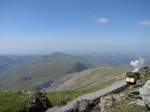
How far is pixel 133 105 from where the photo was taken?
1928 cm

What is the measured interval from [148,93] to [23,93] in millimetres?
23042

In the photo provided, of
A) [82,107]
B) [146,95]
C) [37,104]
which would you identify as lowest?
[82,107]

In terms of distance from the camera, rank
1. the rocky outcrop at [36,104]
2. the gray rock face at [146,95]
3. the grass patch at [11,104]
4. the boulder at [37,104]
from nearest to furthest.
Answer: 1. the gray rock face at [146,95]
2. the grass patch at [11,104]
3. the rocky outcrop at [36,104]
4. the boulder at [37,104]

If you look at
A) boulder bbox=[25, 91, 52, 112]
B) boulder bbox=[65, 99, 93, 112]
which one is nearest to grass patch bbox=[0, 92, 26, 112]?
boulder bbox=[25, 91, 52, 112]

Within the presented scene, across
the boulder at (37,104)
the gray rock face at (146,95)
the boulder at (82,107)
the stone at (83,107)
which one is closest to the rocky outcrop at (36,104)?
the boulder at (37,104)

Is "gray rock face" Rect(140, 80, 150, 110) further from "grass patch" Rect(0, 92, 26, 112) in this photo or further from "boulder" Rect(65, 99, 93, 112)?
"grass patch" Rect(0, 92, 26, 112)

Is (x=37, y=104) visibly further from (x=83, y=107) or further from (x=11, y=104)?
(x=83, y=107)

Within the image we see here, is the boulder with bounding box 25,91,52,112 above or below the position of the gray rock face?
below

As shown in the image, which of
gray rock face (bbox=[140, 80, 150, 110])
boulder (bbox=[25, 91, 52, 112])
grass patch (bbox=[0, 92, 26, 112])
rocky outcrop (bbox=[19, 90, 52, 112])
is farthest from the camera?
boulder (bbox=[25, 91, 52, 112])

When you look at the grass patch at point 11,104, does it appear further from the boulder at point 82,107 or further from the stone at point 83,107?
the stone at point 83,107

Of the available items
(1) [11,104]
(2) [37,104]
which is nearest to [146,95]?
(2) [37,104]

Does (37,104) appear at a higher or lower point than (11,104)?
lower

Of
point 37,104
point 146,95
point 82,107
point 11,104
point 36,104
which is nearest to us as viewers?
point 146,95

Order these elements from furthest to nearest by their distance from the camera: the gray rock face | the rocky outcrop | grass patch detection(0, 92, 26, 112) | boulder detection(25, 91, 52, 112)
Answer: boulder detection(25, 91, 52, 112), the rocky outcrop, grass patch detection(0, 92, 26, 112), the gray rock face
